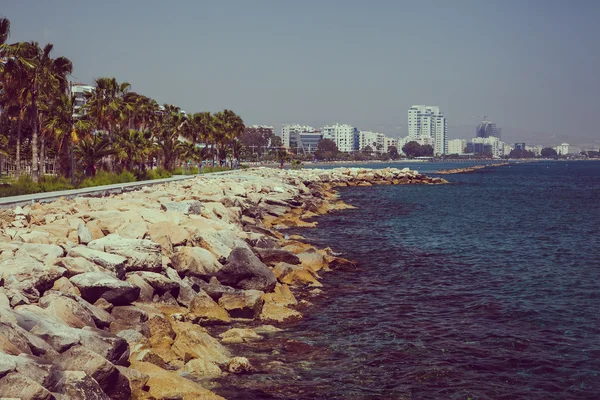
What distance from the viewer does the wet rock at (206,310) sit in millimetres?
12641

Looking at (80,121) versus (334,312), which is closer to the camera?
(334,312)

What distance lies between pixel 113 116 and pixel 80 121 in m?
11.1

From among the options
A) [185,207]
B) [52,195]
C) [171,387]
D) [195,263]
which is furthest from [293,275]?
[52,195]

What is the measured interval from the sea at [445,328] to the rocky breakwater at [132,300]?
3.14 feet

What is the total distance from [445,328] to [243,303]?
4594 mm

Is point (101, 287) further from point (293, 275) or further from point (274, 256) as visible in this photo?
point (274, 256)

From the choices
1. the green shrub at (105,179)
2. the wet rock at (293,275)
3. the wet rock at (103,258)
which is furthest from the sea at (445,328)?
the green shrub at (105,179)

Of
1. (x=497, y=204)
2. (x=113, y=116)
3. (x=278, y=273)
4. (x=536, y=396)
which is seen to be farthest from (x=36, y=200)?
(x=497, y=204)

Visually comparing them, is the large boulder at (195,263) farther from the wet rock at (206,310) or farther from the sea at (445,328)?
the sea at (445,328)

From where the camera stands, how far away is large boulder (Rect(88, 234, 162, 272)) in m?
13.4

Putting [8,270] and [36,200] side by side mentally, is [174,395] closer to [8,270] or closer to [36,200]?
[8,270]

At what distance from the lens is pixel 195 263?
1501 cm

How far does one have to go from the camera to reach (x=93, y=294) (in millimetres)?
11320

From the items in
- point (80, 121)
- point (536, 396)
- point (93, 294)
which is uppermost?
point (80, 121)
